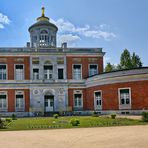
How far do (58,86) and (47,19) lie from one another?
1336 cm

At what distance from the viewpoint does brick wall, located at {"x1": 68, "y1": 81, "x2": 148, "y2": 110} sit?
36188mm

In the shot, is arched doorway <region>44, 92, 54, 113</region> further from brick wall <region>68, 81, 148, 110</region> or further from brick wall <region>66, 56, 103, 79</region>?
brick wall <region>68, 81, 148, 110</region>

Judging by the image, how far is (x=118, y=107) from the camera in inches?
1543

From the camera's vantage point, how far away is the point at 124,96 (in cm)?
3834

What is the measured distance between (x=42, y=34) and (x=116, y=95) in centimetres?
1887

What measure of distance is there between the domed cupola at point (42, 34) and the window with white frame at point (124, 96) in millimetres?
17313

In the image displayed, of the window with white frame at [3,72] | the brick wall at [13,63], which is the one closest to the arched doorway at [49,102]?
the brick wall at [13,63]

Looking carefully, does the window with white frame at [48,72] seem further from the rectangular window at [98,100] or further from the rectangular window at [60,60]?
the rectangular window at [98,100]

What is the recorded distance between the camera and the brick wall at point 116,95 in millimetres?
36188

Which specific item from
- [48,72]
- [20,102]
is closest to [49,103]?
[20,102]

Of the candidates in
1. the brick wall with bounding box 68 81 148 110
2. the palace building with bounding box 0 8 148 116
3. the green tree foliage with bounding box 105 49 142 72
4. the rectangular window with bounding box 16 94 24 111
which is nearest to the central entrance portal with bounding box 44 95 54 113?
the palace building with bounding box 0 8 148 116

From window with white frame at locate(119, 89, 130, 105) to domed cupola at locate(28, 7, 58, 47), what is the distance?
682 inches

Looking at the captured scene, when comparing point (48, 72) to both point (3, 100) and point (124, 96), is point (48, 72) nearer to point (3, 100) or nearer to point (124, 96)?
point (3, 100)

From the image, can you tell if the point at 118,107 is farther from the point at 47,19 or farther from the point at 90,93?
the point at 47,19
